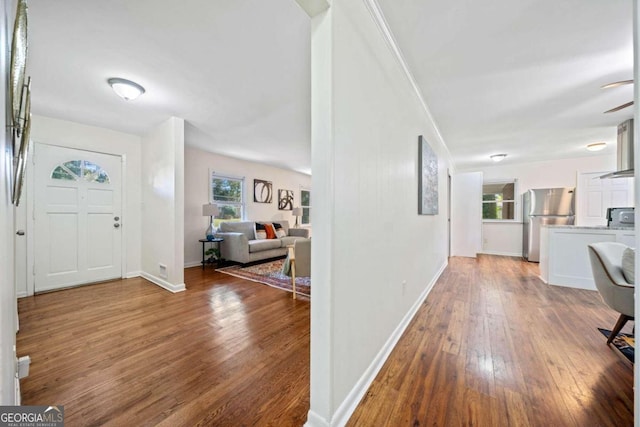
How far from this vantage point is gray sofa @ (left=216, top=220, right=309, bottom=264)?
454cm

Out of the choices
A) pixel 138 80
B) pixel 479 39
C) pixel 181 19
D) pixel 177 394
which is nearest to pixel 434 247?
pixel 479 39

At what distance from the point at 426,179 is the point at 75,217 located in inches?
191

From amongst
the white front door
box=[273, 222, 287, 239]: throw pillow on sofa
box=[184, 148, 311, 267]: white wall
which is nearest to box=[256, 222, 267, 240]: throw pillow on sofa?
box=[273, 222, 287, 239]: throw pillow on sofa

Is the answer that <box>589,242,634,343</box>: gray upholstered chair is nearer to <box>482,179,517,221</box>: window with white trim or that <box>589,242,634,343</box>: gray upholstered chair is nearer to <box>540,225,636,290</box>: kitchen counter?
<box>540,225,636,290</box>: kitchen counter

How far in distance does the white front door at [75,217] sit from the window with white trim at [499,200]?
8.18 meters

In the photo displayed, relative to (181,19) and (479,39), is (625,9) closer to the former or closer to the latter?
(479,39)

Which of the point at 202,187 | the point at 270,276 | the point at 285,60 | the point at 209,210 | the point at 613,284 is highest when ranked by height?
the point at 285,60

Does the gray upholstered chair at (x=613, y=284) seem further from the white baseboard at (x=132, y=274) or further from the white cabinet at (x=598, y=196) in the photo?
the white baseboard at (x=132, y=274)

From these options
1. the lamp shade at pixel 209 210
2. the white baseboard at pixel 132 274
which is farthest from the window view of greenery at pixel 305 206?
the white baseboard at pixel 132 274

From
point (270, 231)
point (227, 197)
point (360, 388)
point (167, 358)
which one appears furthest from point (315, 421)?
point (227, 197)

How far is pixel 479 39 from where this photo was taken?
175 centimetres

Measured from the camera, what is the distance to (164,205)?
3393mm

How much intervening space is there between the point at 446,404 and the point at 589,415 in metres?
0.72

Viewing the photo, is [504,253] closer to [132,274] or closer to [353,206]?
[353,206]
